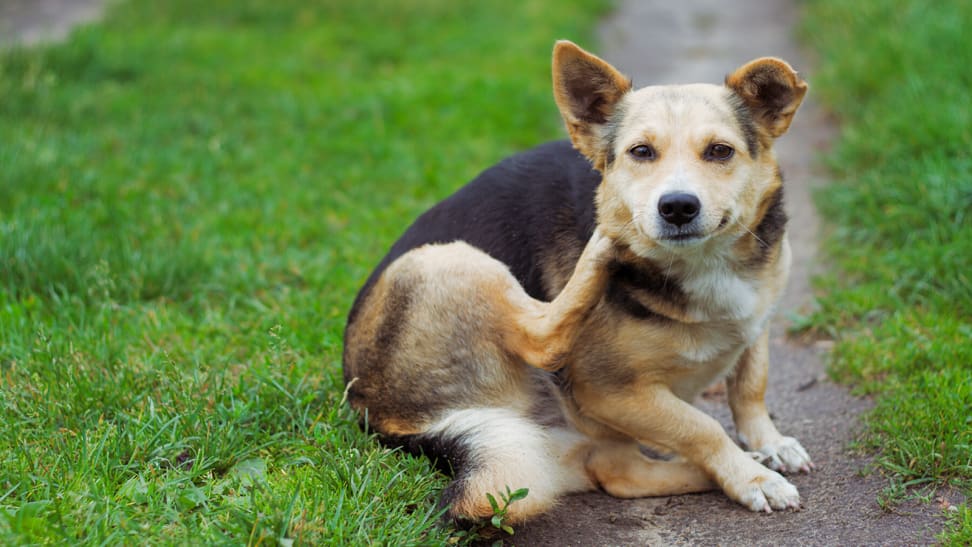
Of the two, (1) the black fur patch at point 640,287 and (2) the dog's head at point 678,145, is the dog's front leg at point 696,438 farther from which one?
(2) the dog's head at point 678,145

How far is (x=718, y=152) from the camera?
125 inches

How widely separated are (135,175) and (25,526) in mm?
4090

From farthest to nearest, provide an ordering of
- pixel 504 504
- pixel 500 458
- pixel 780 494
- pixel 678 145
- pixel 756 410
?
pixel 756 410 → pixel 780 494 → pixel 678 145 → pixel 500 458 → pixel 504 504

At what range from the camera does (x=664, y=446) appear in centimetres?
341

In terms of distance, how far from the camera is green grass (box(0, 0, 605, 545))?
3066 mm

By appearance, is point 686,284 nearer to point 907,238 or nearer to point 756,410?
point 756,410

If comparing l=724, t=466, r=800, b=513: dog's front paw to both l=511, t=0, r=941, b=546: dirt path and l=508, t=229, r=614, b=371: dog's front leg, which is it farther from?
l=508, t=229, r=614, b=371: dog's front leg

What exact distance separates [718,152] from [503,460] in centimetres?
126

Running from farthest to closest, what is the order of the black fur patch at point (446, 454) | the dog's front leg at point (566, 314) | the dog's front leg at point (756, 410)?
the dog's front leg at point (756, 410) < the dog's front leg at point (566, 314) < the black fur patch at point (446, 454)

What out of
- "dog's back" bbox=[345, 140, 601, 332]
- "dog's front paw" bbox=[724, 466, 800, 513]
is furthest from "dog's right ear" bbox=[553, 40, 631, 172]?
"dog's front paw" bbox=[724, 466, 800, 513]

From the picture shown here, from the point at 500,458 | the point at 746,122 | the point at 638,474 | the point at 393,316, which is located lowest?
the point at 638,474

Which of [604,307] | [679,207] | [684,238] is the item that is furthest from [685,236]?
[604,307]

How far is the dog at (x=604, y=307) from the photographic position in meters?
3.19

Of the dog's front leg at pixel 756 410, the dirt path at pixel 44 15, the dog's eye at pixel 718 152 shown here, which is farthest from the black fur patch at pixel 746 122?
the dirt path at pixel 44 15
